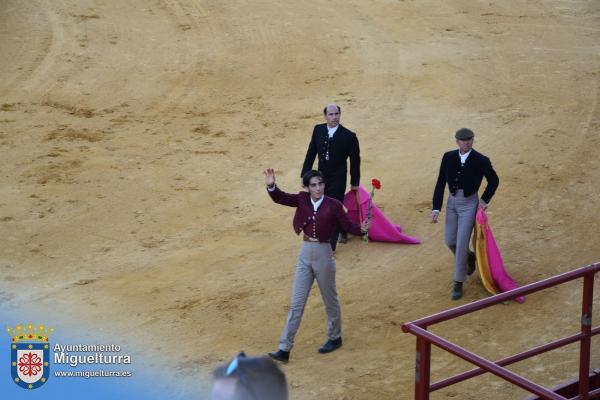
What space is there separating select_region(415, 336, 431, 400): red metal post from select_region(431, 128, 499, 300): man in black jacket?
12.1 feet

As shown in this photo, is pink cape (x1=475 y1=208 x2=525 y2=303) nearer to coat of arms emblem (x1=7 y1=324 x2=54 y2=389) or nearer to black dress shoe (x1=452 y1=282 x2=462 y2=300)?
black dress shoe (x1=452 y1=282 x2=462 y2=300)

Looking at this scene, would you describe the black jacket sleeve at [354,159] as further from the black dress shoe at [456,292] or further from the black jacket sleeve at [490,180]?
the black dress shoe at [456,292]

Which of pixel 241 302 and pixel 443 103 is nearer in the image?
pixel 241 302

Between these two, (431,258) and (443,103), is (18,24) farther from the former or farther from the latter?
(431,258)

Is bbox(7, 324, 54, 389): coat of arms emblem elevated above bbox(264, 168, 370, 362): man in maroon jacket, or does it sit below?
below

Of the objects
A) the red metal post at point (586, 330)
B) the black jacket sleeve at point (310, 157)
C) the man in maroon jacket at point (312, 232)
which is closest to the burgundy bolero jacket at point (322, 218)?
the man in maroon jacket at point (312, 232)

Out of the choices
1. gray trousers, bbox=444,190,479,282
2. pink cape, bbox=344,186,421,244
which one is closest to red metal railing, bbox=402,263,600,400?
gray trousers, bbox=444,190,479,282

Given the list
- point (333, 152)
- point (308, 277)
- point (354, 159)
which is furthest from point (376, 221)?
point (308, 277)

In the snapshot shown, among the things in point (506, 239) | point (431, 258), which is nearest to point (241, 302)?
point (431, 258)

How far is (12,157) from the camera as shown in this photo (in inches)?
537

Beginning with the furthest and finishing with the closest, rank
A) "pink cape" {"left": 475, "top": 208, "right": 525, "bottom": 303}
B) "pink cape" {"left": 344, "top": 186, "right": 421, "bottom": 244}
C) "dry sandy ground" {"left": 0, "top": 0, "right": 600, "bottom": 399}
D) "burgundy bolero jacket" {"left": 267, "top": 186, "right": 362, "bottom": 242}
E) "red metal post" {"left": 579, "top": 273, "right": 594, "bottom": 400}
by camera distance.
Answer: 1. "pink cape" {"left": 344, "top": 186, "right": 421, "bottom": 244}
2. "pink cape" {"left": 475, "top": 208, "right": 525, "bottom": 303}
3. "dry sandy ground" {"left": 0, "top": 0, "right": 600, "bottom": 399}
4. "burgundy bolero jacket" {"left": 267, "top": 186, "right": 362, "bottom": 242}
5. "red metal post" {"left": 579, "top": 273, "right": 594, "bottom": 400}

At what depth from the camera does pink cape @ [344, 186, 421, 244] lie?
1089cm

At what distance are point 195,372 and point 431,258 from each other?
322 cm

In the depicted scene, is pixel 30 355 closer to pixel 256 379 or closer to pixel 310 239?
pixel 310 239
